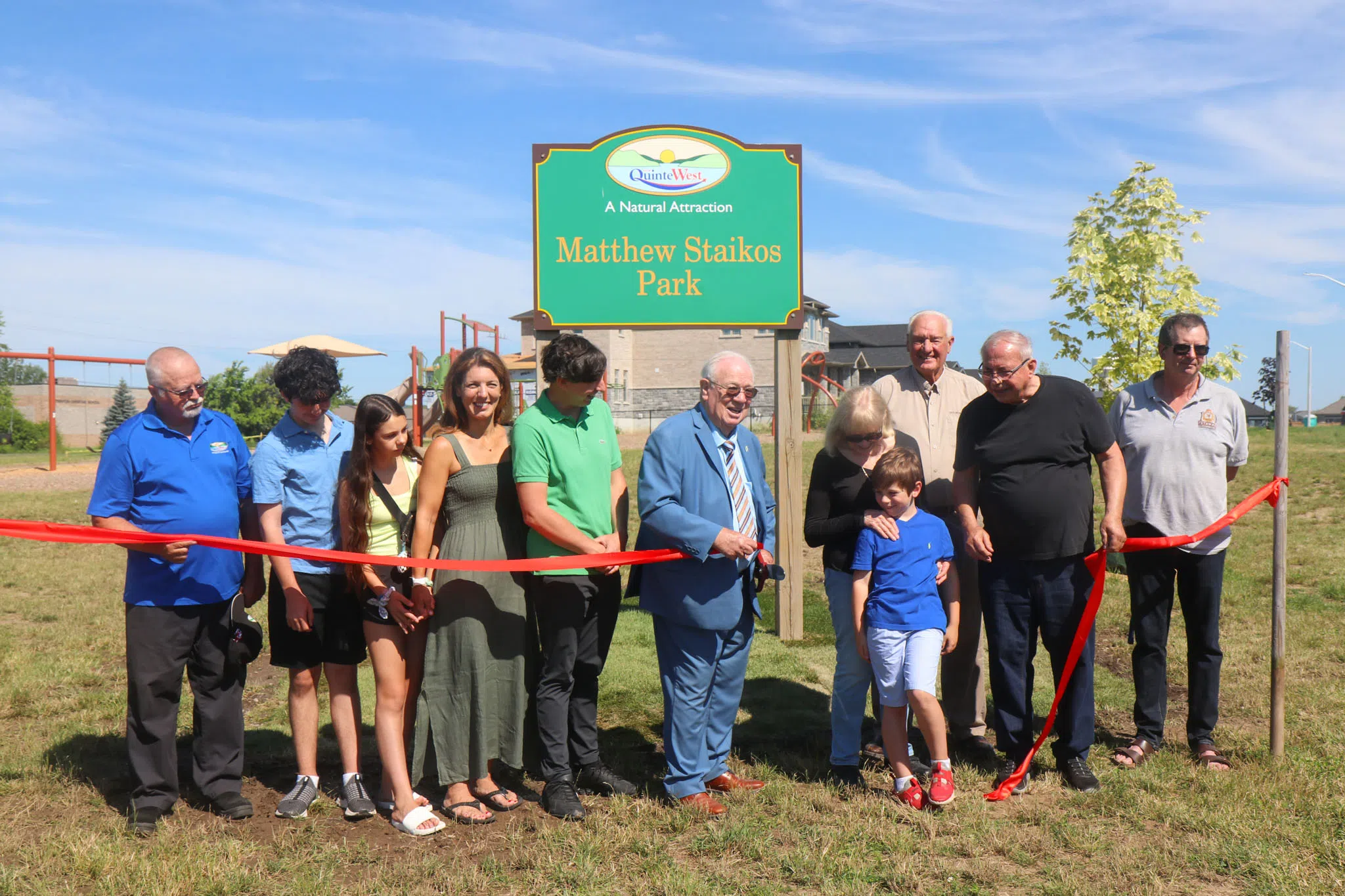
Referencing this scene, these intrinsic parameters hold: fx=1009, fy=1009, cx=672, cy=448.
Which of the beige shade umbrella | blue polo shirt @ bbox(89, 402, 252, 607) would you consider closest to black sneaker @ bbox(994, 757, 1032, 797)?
blue polo shirt @ bbox(89, 402, 252, 607)

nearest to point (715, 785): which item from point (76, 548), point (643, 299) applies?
point (643, 299)

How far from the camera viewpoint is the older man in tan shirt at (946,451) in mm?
5000

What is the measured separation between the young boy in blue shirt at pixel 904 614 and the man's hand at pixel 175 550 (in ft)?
9.22

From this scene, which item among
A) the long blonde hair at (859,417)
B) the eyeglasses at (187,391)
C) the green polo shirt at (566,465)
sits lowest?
the green polo shirt at (566,465)

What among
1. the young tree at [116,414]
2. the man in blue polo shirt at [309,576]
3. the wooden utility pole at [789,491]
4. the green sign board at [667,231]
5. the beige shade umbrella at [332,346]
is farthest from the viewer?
the young tree at [116,414]

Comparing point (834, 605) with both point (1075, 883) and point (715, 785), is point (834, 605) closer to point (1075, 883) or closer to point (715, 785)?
point (715, 785)

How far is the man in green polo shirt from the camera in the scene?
423 cm

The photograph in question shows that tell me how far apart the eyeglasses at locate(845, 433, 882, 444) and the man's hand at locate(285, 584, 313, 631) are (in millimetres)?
2440

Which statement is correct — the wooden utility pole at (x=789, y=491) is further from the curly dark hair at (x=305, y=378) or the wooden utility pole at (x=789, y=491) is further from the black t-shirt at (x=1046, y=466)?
the curly dark hair at (x=305, y=378)

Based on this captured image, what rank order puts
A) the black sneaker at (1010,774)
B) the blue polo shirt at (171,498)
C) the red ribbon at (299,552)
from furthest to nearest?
the black sneaker at (1010,774), the blue polo shirt at (171,498), the red ribbon at (299,552)

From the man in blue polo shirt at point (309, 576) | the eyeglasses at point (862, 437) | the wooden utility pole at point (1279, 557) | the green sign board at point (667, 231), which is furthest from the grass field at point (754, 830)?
the green sign board at point (667, 231)

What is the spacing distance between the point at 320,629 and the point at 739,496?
6.27ft

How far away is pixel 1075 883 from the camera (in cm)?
361

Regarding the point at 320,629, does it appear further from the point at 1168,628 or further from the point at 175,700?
the point at 1168,628
